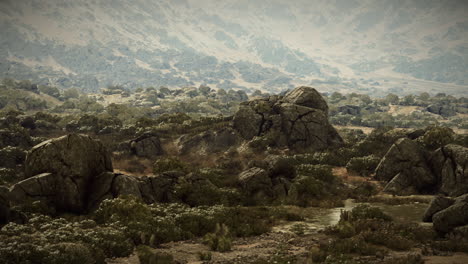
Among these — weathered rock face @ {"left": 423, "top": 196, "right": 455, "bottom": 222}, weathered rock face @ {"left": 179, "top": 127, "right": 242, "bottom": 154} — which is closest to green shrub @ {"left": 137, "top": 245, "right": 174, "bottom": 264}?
Answer: weathered rock face @ {"left": 423, "top": 196, "right": 455, "bottom": 222}

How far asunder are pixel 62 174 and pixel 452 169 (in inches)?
1064

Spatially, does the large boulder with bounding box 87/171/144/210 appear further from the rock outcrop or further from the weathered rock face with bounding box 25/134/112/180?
the rock outcrop

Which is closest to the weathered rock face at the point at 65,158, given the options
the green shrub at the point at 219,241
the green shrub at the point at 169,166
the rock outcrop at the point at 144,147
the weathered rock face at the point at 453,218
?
the green shrub at the point at 219,241

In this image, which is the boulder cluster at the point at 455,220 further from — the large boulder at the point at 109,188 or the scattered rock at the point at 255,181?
the large boulder at the point at 109,188

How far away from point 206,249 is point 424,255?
27.8ft

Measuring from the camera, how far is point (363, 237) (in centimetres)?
1525

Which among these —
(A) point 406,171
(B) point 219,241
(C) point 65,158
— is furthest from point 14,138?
(A) point 406,171

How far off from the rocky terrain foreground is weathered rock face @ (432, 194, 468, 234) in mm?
44

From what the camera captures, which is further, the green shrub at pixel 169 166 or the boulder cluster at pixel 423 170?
the green shrub at pixel 169 166

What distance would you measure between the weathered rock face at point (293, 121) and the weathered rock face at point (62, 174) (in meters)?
26.8

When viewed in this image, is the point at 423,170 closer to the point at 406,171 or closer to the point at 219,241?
the point at 406,171

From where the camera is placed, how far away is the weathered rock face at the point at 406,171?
28.2 metres

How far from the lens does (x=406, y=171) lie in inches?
1168

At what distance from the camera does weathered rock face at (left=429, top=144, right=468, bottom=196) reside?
25.2 m
